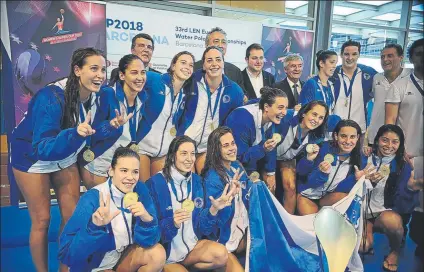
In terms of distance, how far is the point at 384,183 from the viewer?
8.52 ft

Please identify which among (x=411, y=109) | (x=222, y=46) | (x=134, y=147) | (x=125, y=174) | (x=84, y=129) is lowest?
(x=125, y=174)

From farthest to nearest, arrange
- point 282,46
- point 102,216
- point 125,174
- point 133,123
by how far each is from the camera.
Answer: point 282,46 < point 133,123 < point 125,174 < point 102,216

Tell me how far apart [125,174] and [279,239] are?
40.2 inches

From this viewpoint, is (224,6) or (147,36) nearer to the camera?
(147,36)

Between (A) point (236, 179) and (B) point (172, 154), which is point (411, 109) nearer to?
(A) point (236, 179)

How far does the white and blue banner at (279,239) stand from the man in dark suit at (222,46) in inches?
25.8

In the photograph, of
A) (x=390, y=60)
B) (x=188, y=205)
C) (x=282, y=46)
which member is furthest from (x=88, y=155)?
(x=390, y=60)

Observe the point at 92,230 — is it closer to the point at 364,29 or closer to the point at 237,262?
the point at 237,262

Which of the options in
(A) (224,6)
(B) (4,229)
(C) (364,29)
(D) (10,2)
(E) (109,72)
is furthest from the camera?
(C) (364,29)

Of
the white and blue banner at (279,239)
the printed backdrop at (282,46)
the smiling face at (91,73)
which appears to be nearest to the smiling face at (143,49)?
the smiling face at (91,73)

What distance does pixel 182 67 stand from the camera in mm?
2010

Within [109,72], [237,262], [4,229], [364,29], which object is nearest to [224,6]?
[109,72]

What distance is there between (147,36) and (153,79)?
0.23 metres

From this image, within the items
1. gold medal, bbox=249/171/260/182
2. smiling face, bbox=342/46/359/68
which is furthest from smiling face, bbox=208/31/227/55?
smiling face, bbox=342/46/359/68
